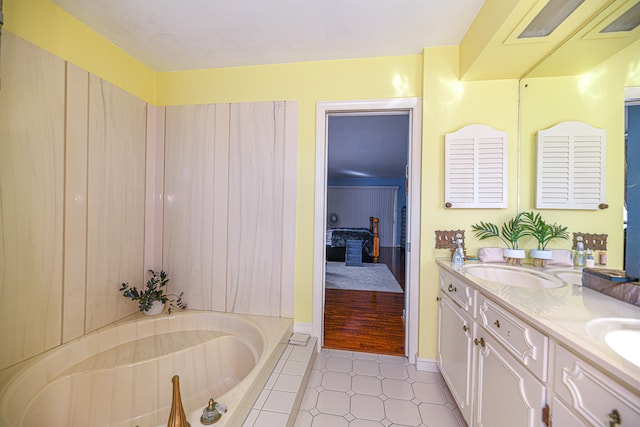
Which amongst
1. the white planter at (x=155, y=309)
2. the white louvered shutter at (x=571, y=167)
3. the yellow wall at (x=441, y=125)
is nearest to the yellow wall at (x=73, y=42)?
the white planter at (x=155, y=309)

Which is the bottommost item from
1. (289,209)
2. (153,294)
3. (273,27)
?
(153,294)

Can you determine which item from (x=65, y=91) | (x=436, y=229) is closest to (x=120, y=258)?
(x=65, y=91)

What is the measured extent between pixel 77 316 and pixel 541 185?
3305 mm

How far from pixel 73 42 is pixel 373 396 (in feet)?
10.2

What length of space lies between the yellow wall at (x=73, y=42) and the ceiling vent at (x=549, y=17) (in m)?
2.80

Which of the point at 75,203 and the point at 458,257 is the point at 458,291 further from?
A: the point at 75,203

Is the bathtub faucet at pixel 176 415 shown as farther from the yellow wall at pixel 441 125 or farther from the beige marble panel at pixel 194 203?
the yellow wall at pixel 441 125

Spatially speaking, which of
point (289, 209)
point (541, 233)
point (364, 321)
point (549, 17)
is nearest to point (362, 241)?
point (364, 321)

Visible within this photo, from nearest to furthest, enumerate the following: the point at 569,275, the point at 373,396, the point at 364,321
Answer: the point at 569,275 → the point at 373,396 → the point at 364,321

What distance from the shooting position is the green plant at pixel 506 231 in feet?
5.62

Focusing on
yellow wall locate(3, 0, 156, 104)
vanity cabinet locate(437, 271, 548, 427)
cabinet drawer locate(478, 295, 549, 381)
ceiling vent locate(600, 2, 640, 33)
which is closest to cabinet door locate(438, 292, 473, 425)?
vanity cabinet locate(437, 271, 548, 427)

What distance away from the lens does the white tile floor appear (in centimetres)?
144

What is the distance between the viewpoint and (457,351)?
1.48 metres

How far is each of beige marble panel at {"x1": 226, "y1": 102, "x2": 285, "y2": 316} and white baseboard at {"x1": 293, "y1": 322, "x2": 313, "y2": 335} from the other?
0.20 metres
